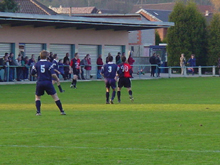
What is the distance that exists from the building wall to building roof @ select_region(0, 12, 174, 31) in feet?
1.40

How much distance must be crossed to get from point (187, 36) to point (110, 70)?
36.4 meters

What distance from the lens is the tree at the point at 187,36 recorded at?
5412 cm

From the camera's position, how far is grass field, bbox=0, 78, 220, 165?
8.48m

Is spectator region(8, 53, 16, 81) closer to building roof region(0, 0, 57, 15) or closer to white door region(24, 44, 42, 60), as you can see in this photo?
white door region(24, 44, 42, 60)

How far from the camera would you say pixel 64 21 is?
3750cm

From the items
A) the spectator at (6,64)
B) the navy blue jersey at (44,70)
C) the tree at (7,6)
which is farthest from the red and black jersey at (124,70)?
the tree at (7,6)

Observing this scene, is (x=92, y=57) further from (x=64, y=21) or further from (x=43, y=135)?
(x=43, y=135)

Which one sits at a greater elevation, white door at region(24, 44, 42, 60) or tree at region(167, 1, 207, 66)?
tree at region(167, 1, 207, 66)

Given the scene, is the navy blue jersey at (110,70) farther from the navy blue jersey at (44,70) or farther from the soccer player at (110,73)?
the navy blue jersey at (44,70)

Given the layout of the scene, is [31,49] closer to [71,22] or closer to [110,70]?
[71,22]

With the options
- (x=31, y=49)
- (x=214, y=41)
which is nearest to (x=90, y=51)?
(x=31, y=49)

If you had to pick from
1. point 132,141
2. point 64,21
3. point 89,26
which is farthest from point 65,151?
point 89,26

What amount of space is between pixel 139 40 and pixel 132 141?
55579 mm

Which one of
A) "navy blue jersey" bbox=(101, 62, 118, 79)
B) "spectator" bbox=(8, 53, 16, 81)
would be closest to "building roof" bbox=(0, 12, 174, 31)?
"spectator" bbox=(8, 53, 16, 81)
